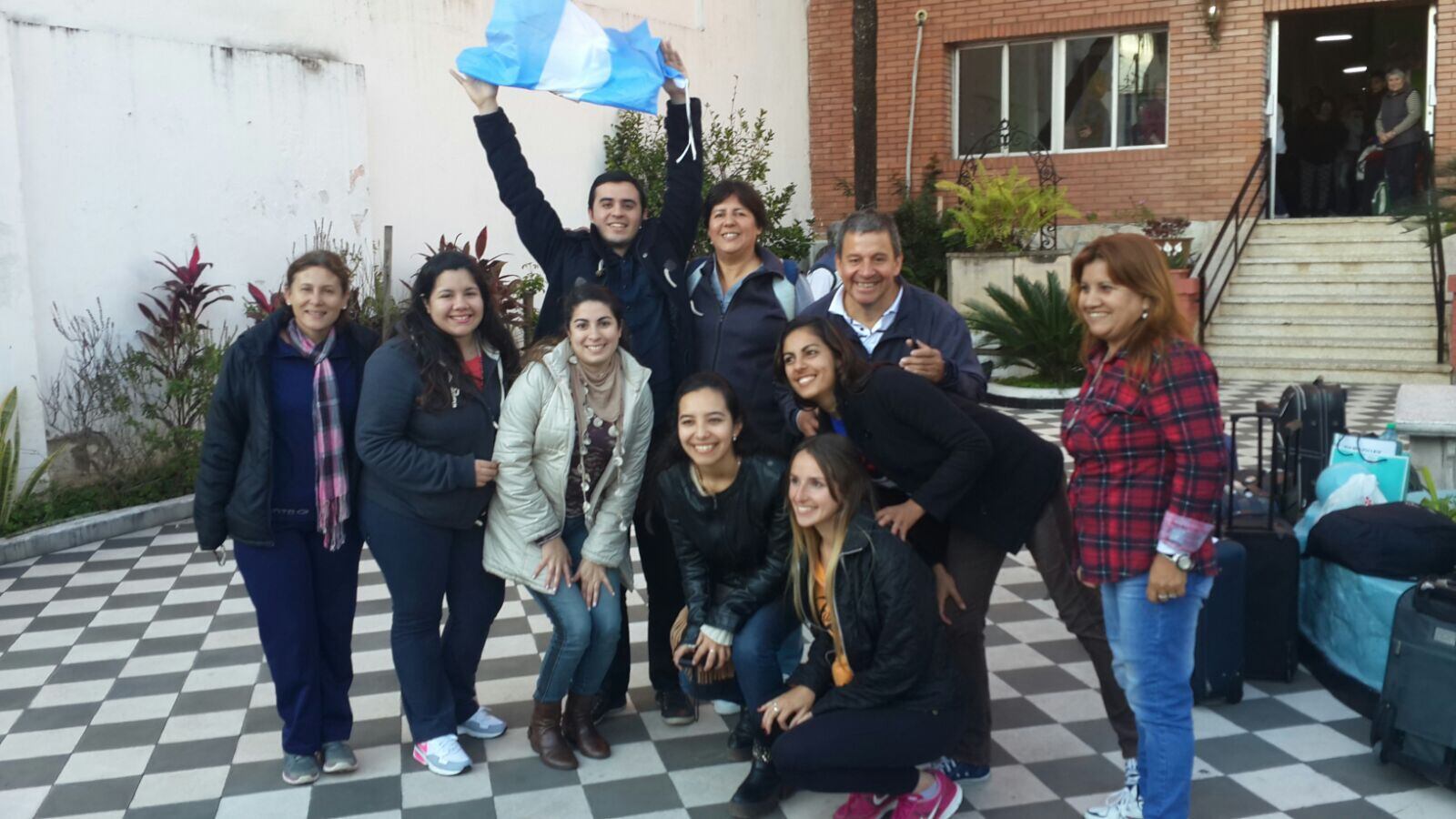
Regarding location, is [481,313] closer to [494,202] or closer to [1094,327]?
[1094,327]

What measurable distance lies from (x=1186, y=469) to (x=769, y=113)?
527 inches

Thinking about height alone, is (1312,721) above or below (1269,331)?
below

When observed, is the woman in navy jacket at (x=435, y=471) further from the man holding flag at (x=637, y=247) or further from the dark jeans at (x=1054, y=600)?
the dark jeans at (x=1054, y=600)

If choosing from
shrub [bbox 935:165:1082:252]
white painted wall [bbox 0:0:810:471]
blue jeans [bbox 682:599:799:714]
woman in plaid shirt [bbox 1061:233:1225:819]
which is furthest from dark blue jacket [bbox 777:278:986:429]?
shrub [bbox 935:165:1082:252]

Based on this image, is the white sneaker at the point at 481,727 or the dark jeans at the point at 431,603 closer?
the dark jeans at the point at 431,603

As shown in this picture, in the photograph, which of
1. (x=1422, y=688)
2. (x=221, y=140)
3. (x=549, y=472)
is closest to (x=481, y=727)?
(x=549, y=472)

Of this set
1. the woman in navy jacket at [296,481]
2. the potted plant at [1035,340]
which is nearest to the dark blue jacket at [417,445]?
the woman in navy jacket at [296,481]

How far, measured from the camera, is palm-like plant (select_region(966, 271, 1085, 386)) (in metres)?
11.2

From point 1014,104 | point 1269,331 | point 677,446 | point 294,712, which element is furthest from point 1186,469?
point 1014,104

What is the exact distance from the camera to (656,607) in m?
4.32

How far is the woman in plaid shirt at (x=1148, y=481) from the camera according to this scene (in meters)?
3.01

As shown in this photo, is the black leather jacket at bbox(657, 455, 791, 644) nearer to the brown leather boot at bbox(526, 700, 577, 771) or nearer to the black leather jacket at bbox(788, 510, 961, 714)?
the black leather jacket at bbox(788, 510, 961, 714)

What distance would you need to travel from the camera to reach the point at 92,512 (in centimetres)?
760

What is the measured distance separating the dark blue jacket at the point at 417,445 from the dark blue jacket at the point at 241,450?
288mm
